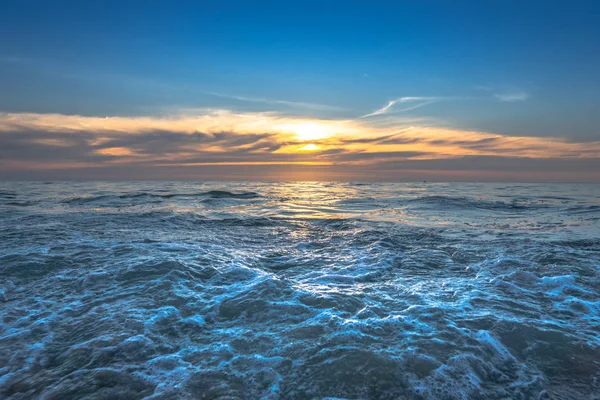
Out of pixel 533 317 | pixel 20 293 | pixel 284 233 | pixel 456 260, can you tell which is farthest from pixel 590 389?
pixel 284 233

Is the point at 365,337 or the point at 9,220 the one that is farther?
the point at 9,220

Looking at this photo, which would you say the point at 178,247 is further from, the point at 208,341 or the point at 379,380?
the point at 379,380

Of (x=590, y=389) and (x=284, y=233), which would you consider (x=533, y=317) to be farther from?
(x=284, y=233)

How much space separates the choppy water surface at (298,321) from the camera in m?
2.84

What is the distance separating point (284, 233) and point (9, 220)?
10.7 meters

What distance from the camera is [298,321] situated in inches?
157

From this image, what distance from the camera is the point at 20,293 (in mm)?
4863

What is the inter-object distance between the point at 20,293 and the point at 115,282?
126 cm

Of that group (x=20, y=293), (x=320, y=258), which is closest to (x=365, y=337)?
(x=320, y=258)

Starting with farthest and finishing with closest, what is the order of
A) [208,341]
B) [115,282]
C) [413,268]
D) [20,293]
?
[413,268] < [115,282] < [20,293] < [208,341]

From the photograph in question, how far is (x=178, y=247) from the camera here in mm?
7996

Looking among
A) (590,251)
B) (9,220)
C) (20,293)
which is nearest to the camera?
(20,293)

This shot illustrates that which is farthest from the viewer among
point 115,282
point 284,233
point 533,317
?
point 284,233

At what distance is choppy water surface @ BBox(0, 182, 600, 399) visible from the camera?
9.31 feet
